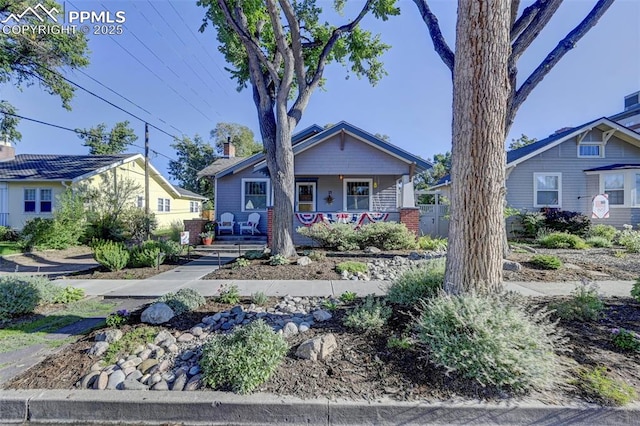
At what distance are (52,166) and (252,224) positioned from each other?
14254mm

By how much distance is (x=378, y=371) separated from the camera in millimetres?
2668

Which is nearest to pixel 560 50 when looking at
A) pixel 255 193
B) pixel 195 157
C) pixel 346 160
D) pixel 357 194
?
pixel 346 160

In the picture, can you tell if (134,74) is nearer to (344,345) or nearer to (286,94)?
(286,94)

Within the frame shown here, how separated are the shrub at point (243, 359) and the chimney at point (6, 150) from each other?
2546cm

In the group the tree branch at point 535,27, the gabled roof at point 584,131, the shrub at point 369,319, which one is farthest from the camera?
the gabled roof at point 584,131

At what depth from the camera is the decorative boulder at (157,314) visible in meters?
3.78

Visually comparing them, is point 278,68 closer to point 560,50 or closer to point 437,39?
point 437,39

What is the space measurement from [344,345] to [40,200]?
21641 millimetres

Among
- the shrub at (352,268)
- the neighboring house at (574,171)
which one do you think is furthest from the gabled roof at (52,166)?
the neighboring house at (574,171)

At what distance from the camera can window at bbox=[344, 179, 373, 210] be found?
13664mm

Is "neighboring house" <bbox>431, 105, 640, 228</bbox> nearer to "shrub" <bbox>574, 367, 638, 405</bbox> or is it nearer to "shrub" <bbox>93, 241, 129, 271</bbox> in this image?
"shrub" <bbox>574, 367, 638, 405</bbox>

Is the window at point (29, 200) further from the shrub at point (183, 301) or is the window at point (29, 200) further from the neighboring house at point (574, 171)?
the neighboring house at point (574, 171)

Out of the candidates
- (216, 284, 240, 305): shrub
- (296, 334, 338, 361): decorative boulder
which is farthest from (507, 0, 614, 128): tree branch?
(216, 284, 240, 305): shrub

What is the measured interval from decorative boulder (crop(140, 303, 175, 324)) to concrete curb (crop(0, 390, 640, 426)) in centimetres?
126
